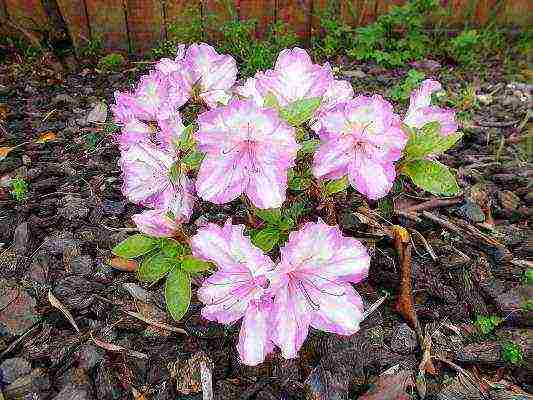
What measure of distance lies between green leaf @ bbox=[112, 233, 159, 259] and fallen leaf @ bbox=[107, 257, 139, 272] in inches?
19.7

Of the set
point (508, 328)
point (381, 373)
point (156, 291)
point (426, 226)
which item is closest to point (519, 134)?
point (426, 226)

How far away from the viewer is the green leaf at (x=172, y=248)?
1.41 m

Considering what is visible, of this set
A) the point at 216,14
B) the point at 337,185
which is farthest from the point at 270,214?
the point at 216,14

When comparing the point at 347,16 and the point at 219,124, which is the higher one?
the point at 219,124

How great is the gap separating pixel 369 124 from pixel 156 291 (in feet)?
3.15

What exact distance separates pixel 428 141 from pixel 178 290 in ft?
2.15

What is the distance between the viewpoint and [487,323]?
1747 millimetres

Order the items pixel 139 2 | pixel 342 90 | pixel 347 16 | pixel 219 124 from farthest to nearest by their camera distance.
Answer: pixel 347 16 < pixel 139 2 < pixel 342 90 < pixel 219 124

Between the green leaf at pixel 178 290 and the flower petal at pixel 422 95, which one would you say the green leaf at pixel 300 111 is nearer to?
the flower petal at pixel 422 95

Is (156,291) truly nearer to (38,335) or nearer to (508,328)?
(38,335)

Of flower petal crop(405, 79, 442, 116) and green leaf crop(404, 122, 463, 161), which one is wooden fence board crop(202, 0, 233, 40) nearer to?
flower petal crop(405, 79, 442, 116)

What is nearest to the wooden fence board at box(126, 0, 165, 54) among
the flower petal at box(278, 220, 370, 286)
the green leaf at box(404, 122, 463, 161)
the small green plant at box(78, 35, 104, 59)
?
the small green plant at box(78, 35, 104, 59)

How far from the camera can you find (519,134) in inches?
115

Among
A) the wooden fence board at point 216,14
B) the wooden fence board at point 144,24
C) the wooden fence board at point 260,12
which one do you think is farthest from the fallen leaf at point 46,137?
the wooden fence board at point 260,12
